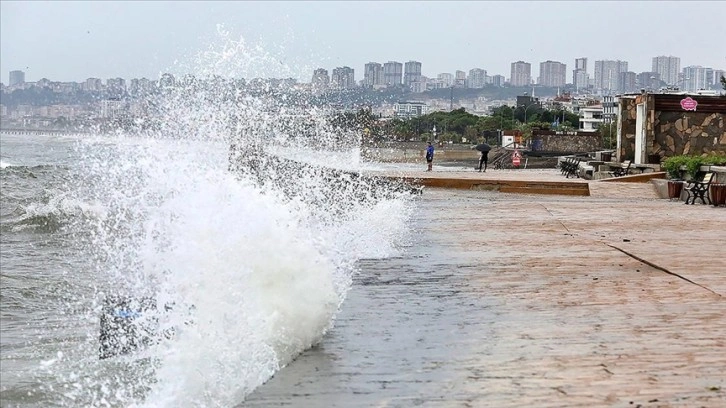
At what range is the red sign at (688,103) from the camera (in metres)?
27.0

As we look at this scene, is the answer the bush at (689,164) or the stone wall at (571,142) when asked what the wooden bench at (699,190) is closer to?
the bush at (689,164)

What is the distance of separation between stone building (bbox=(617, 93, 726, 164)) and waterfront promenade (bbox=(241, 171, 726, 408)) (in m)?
15.8

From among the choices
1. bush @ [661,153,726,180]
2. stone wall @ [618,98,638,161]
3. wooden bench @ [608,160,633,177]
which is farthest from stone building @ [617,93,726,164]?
bush @ [661,153,726,180]

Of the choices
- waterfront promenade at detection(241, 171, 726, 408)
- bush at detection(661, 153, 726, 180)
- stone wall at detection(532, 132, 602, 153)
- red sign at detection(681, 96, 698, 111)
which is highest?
red sign at detection(681, 96, 698, 111)

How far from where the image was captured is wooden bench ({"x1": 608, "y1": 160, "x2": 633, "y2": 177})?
28531 mm

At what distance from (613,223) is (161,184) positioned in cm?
757

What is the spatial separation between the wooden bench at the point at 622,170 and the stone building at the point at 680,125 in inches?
25.8

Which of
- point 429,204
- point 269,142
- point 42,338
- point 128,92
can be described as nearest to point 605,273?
point 42,338

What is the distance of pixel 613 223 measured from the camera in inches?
572

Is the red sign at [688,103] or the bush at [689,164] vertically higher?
the red sign at [688,103]

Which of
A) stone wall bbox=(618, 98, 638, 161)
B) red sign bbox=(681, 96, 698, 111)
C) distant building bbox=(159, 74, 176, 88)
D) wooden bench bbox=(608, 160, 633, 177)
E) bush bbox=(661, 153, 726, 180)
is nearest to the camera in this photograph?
distant building bbox=(159, 74, 176, 88)

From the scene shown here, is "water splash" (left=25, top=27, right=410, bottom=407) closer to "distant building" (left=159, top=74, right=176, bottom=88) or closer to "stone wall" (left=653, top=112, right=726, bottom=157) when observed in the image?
"distant building" (left=159, top=74, right=176, bottom=88)

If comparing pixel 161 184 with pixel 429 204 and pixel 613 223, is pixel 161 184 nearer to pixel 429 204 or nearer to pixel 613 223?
pixel 613 223

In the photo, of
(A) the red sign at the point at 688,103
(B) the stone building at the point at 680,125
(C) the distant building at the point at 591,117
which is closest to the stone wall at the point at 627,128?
(B) the stone building at the point at 680,125
